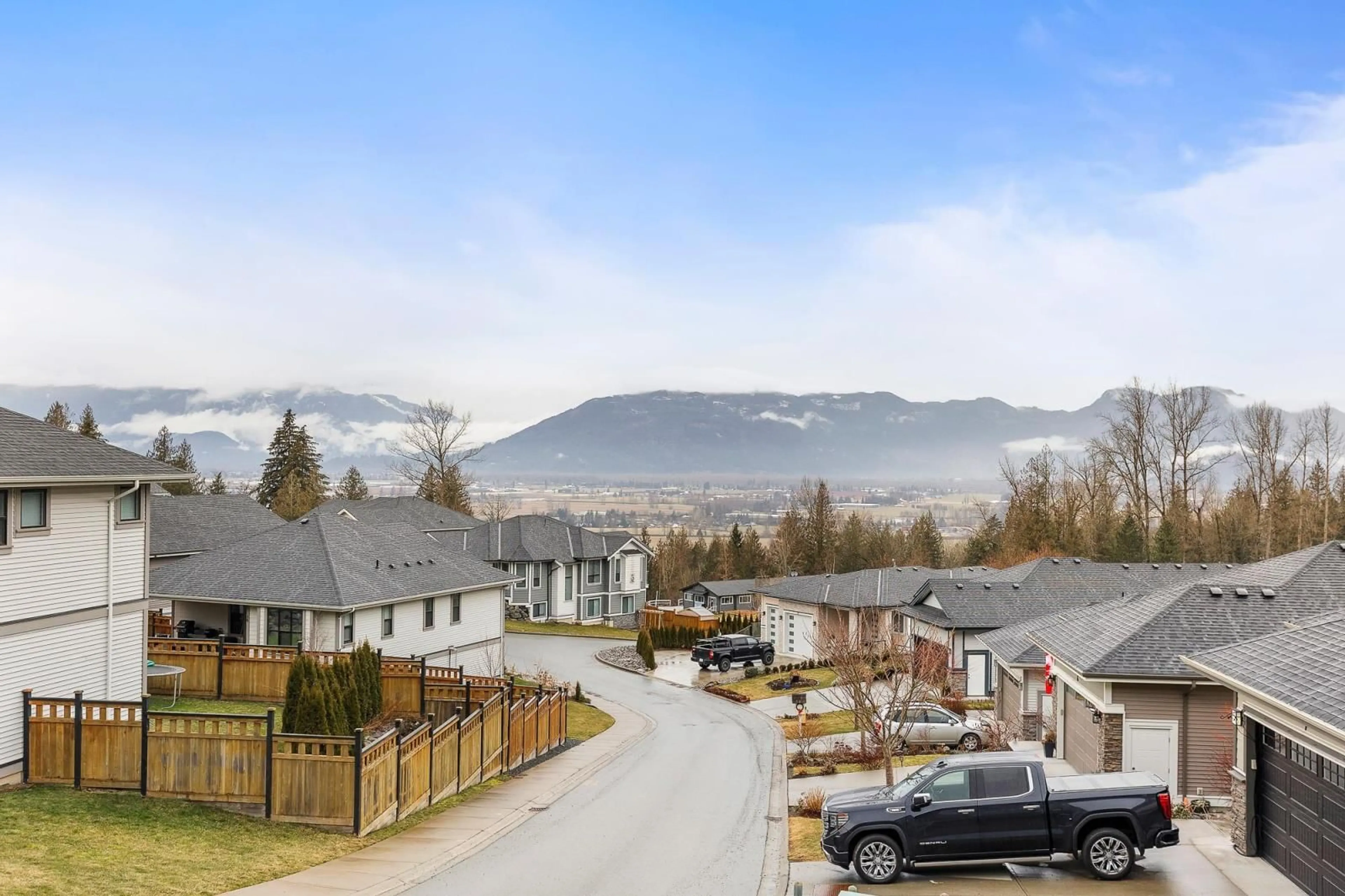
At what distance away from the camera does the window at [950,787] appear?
1605 centimetres

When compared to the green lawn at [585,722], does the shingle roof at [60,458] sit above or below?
above

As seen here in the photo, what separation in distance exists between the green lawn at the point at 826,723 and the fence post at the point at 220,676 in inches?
661

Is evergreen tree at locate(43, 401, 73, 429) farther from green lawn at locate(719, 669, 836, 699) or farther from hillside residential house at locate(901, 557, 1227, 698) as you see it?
hillside residential house at locate(901, 557, 1227, 698)

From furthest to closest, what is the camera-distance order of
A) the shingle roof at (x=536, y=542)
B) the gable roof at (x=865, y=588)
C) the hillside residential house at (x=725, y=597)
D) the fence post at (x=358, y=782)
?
the hillside residential house at (x=725, y=597)
the shingle roof at (x=536, y=542)
the gable roof at (x=865, y=588)
the fence post at (x=358, y=782)

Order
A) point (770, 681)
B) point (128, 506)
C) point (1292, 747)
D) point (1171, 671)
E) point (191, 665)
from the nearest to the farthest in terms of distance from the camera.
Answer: point (1292, 747)
point (1171, 671)
point (128, 506)
point (191, 665)
point (770, 681)

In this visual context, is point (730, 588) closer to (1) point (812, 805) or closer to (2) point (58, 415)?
(2) point (58, 415)

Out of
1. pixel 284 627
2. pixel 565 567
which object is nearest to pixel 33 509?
pixel 284 627

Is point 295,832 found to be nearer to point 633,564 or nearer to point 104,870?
point 104,870

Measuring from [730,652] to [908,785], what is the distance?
37.2m

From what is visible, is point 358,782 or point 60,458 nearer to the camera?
point 358,782

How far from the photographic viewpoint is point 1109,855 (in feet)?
50.6

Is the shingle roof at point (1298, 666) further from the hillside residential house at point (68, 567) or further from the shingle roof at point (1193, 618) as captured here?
the hillside residential house at point (68, 567)

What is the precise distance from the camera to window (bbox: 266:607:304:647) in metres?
36.0

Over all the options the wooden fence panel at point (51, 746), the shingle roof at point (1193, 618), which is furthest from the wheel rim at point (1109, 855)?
the wooden fence panel at point (51, 746)
